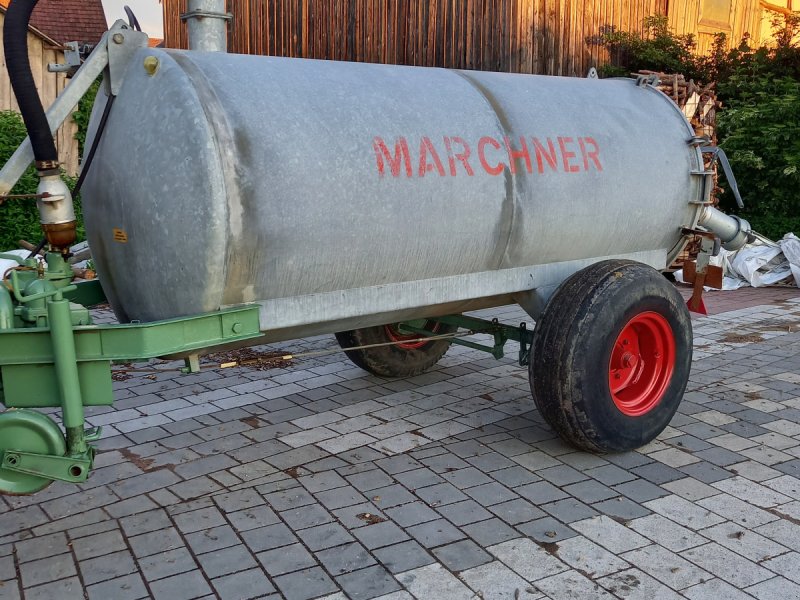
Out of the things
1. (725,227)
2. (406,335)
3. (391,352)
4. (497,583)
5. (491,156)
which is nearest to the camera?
(497,583)

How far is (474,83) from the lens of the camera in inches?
160

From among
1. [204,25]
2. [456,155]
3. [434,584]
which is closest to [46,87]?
[204,25]

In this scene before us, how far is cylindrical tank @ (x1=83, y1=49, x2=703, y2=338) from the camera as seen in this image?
307cm

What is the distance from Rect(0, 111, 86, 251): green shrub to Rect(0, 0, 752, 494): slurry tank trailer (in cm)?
627

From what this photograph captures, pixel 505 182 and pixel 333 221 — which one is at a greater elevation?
pixel 505 182

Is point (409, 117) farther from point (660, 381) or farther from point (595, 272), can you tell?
point (660, 381)

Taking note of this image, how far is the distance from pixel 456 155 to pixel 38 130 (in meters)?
1.75

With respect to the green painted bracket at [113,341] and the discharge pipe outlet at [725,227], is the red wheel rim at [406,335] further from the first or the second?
the green painted bracket at [113,341]

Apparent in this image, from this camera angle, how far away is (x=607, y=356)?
4055mm

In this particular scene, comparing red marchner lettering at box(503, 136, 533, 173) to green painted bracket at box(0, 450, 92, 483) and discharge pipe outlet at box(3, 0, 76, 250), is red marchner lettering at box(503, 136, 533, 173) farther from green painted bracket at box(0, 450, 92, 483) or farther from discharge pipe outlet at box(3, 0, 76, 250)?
green painted bracket at box(0, 450, 92, 483)

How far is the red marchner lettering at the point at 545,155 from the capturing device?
400 centimetres

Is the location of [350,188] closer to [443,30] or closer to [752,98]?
[443,30]

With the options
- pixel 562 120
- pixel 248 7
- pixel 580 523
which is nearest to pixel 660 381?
pixel 580 523

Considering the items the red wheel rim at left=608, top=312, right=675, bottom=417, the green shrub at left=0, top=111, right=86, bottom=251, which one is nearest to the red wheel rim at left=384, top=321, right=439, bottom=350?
the red wheel rim at left=608, top=312, right=675, bottom=417
